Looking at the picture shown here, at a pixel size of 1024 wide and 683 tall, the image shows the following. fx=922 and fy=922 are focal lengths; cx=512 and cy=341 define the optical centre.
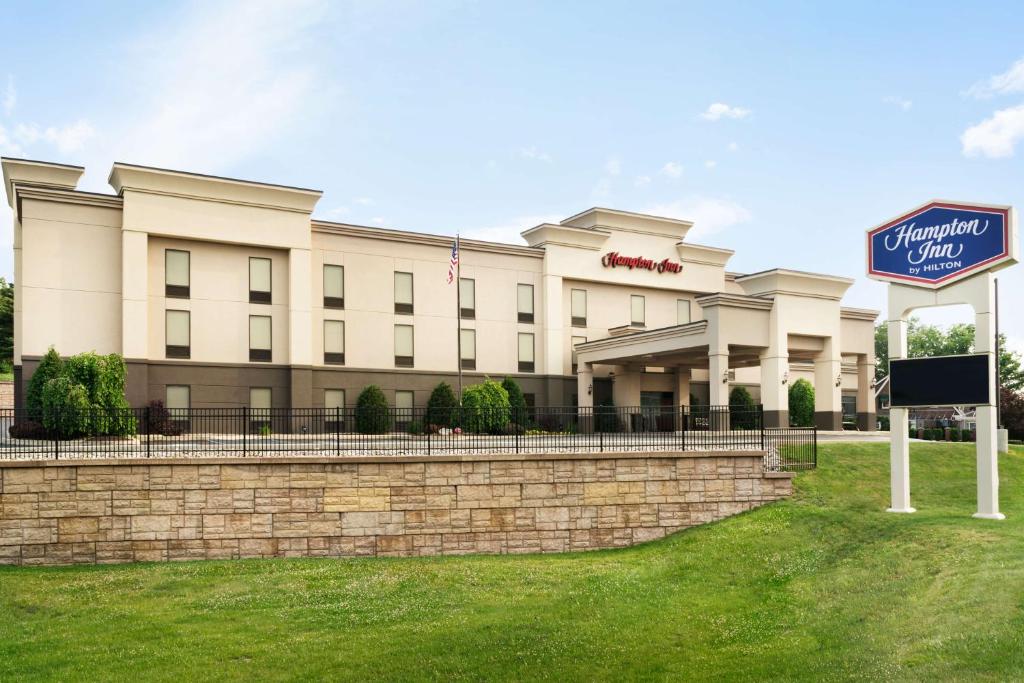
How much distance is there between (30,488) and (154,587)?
400 cm

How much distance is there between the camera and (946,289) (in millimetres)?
23109

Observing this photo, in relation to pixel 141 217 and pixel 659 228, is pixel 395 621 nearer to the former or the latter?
pixel 141 217

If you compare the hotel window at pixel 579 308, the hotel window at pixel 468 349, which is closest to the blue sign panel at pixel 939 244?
the hotel window at pixel 468 349

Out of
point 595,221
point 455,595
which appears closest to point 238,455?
point 455,595

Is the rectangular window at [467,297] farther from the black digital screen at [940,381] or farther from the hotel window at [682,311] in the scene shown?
the black digital screen at [940,381]

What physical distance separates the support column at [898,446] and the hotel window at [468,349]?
27263 millimetres

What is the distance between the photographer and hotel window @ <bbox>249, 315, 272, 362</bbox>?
43312 mm

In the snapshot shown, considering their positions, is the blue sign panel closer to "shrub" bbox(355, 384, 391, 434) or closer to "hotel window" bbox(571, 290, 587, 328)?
"shrub" bbox(355, 384, 391, 434)

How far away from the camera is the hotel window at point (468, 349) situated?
4853 cm

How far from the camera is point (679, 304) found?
183 feet

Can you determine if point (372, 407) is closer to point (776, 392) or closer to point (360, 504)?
point (776, 392)

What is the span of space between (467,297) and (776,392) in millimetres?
16427

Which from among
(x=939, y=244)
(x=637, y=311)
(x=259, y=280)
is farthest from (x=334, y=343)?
(x=939, y=244)

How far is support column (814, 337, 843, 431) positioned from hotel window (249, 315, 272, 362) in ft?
89.0
